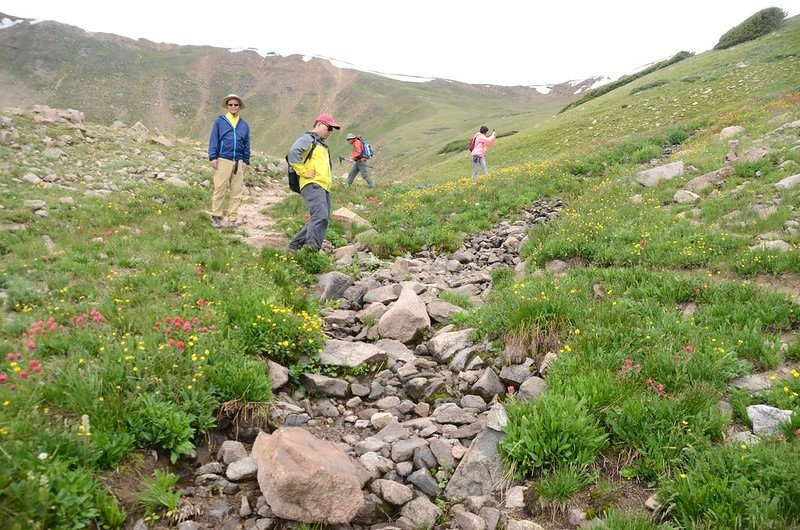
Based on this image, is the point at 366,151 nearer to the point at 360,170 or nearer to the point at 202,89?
the point at 360,170

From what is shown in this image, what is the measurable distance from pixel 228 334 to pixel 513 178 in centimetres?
1463

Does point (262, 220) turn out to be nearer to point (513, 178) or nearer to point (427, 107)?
point (513, 178)

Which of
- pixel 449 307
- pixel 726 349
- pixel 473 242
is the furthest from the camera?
pixel 473 242

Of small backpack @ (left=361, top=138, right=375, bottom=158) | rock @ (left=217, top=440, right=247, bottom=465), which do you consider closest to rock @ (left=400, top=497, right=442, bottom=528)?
rock @ (left=217, top=440, right=247, bottom=465)

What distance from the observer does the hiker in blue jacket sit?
40.4 ft

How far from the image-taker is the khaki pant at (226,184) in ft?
41.3

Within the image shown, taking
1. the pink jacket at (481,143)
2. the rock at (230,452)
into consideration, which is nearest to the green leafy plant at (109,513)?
the rock at (230,452)

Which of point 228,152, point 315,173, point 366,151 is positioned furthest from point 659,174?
point 228,152

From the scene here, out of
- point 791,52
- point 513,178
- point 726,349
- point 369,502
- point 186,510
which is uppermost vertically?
point 791,52

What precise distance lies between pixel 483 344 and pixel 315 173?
5.71 m

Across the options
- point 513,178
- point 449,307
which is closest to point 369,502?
point 449,307

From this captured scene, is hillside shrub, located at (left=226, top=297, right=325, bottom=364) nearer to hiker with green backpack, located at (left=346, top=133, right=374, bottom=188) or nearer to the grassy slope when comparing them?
hiker with green backpack, located at (left=346, top=133, right=374, bottom=188)

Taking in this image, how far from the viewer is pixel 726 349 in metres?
5.51

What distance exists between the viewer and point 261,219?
48.1 ft
